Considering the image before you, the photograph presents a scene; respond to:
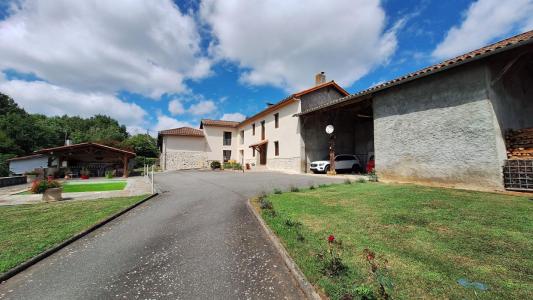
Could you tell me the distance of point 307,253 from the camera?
12.7 feet

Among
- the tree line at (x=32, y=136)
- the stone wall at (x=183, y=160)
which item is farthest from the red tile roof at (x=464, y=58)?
the tree line at (x=32, y=136)

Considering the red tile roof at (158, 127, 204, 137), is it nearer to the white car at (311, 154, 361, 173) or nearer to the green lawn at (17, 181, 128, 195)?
the green lawn at (17, 181, 128, 195)

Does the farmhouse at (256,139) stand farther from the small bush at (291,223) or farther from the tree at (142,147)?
the tree at (142,147)

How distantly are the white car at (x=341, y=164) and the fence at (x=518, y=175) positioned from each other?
1155cm

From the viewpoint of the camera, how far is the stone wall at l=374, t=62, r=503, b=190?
805cm

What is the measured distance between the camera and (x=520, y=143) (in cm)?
798

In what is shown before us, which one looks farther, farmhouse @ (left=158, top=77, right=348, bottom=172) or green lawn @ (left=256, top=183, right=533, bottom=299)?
farmhouse @ (left=158, top=77, right=348, bottom=172)

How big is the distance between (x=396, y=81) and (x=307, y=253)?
9859 mm

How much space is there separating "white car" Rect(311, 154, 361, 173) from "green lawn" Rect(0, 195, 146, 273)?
13.7 meters

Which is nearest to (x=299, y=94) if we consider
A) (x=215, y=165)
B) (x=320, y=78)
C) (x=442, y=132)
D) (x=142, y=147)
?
(x=320, y=78)

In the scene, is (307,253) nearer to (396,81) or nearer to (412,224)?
(412,224)

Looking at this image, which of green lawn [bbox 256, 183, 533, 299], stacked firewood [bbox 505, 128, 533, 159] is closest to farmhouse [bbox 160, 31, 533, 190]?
stacked firewood [bbox 505, 128, 533, 159]

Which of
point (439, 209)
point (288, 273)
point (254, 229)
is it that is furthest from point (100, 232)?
point (439, 209)

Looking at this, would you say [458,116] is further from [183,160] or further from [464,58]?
[183,160]
